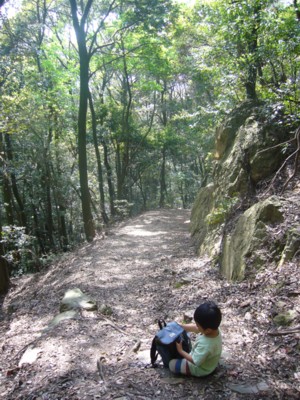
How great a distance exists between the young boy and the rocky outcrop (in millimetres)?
2207

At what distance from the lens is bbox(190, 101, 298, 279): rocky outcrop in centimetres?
540

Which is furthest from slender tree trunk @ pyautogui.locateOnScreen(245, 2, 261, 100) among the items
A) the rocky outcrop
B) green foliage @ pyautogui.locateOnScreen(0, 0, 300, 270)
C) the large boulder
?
the large boulder

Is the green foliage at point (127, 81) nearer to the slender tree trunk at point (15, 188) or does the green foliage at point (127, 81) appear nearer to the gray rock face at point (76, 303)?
the slender tree trunk at point (15, 188)

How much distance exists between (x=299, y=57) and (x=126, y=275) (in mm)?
6357

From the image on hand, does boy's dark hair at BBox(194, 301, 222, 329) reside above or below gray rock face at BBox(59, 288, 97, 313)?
above

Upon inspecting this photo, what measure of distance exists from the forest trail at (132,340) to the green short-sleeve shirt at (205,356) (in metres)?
0.11

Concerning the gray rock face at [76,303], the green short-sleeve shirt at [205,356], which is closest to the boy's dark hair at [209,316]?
the green short-sleeve shirt at [205,356]

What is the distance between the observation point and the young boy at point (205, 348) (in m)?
3.12

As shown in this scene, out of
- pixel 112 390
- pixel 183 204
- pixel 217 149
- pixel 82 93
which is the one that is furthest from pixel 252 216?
pixel 183 204

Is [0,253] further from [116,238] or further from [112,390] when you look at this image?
[112,390]

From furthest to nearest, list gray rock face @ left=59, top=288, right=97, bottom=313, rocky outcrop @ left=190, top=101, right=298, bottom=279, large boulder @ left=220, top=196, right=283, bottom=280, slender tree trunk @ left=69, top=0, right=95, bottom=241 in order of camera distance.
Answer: slender tree trunk @ left=69, top=0, right=95, bottom=241
gray rock face @ left=59, top=288, right=97, bottom=313
rocky outcrop @ left=190, top=101, right=298, bottom=279
large boulder @ left=220, top=196, right=283, bottom=280

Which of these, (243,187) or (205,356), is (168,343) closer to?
(205,356)

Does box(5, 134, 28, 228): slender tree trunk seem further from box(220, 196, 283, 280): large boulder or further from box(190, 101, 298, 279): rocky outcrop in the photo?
box(220, 196, 283, 280): large boulder

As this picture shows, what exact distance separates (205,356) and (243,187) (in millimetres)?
4864
